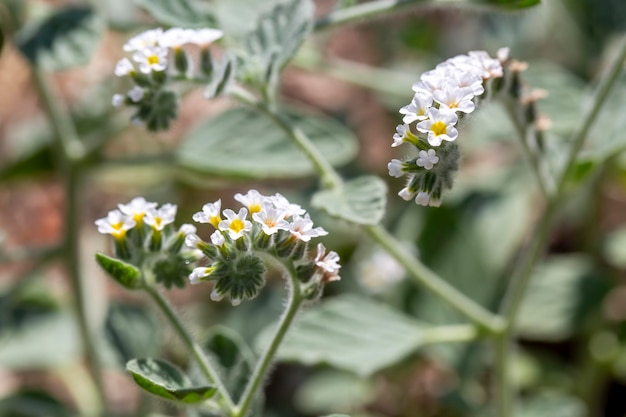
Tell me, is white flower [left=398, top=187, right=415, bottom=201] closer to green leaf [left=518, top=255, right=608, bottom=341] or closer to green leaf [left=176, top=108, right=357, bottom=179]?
green leaf [left=176, top=108, right=357, bottom=179]

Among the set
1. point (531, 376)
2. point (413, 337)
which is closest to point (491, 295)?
point (531, 376)

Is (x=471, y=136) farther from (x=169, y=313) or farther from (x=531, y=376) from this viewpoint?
(x=169, y=313)

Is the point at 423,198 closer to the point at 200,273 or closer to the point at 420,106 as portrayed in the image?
the point at 420,106

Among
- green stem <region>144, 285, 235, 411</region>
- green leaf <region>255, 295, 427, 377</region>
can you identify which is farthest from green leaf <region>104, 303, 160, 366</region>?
green stem <region>144, 285, 235, 411</region>

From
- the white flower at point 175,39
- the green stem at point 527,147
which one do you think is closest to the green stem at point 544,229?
the green stem at point 527,147

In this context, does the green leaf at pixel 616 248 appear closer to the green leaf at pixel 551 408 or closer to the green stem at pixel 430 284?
the green leaf at pixel 551 408
